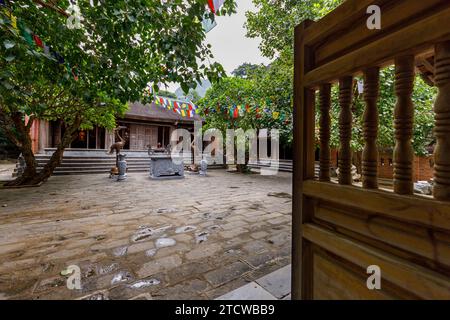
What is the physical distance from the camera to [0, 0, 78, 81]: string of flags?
7.71ft

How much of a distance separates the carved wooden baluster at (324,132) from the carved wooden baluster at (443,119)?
53 cm

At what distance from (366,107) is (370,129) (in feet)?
0.38

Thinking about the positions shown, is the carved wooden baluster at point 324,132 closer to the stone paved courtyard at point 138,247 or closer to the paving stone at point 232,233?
the stone paved courtyard at point 138,247

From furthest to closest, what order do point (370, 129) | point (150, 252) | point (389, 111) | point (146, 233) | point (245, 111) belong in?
1. point (245, 111)
2. point (389, 111)
3. point (146, 233)
4. point (150, 252)
5. point (370, 129)

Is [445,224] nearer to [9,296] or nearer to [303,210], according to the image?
[303,210]

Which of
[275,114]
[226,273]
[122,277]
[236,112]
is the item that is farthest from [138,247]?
[236,112]

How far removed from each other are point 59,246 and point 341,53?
3644mm

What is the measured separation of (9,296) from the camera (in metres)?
1.81

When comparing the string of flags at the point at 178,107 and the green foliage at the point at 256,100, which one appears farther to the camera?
the string of flags at the point at 178,107

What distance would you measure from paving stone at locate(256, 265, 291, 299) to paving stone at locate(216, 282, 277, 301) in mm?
60

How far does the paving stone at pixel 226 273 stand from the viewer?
6.83 ft

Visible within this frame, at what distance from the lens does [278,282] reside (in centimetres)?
204

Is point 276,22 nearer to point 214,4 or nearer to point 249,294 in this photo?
point 214,4

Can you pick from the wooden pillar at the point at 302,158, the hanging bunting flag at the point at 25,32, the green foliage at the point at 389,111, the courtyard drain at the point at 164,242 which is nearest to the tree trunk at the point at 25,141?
the hanging bunting flag at the point at 25,32
